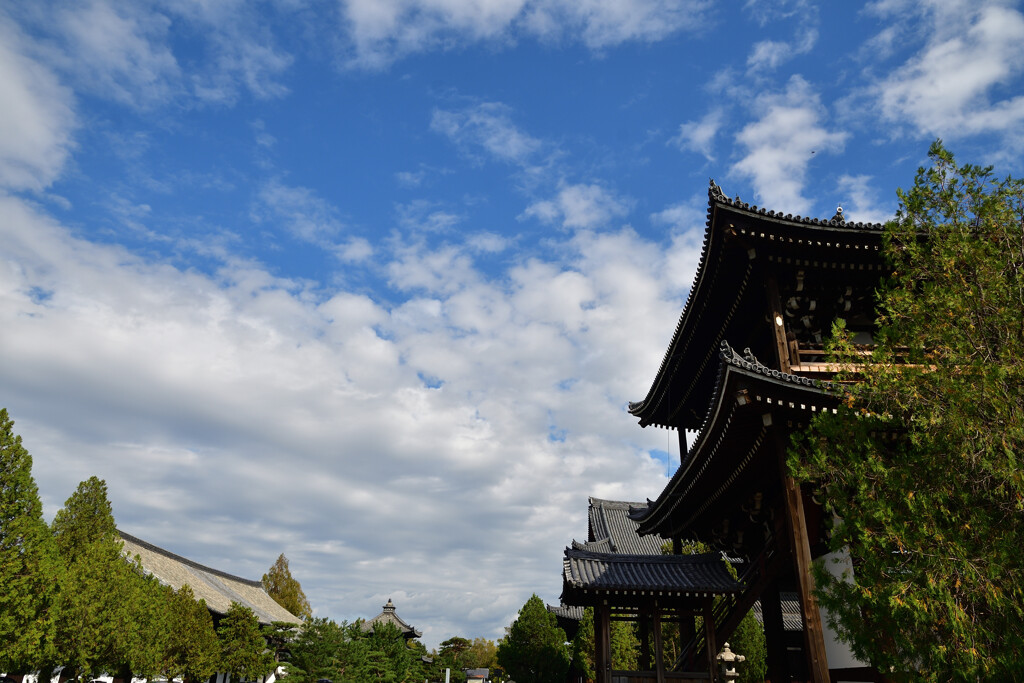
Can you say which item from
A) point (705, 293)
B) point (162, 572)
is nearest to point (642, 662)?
point (705, 293)

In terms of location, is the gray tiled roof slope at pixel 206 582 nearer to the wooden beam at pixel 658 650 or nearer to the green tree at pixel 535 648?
the green tree at pixel 535 648

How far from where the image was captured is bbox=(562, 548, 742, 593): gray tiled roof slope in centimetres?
1533

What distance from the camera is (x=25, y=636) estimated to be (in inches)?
635

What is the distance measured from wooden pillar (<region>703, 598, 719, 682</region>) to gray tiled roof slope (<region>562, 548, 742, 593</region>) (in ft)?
2.03

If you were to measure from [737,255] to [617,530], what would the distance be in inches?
1164

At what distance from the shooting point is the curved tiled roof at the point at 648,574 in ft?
50.2

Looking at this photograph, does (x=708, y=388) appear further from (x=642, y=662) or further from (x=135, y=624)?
(x=135, y=624)

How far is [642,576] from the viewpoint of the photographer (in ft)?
52.6

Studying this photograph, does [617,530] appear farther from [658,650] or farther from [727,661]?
[658,650]

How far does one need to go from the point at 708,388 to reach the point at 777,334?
6830 millimetres

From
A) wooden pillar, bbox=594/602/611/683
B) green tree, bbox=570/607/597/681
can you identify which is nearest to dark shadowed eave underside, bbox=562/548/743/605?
wooden pillar, bbox=594/602/611/683

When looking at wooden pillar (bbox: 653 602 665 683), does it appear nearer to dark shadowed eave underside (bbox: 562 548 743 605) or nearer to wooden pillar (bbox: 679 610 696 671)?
dark shadowed eave underside (bbox: 562 548 743 605)

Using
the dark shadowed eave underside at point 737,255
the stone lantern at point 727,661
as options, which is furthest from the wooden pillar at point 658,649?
the dark shadowed eave underside at point 737,255

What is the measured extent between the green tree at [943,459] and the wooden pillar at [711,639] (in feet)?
23.4
